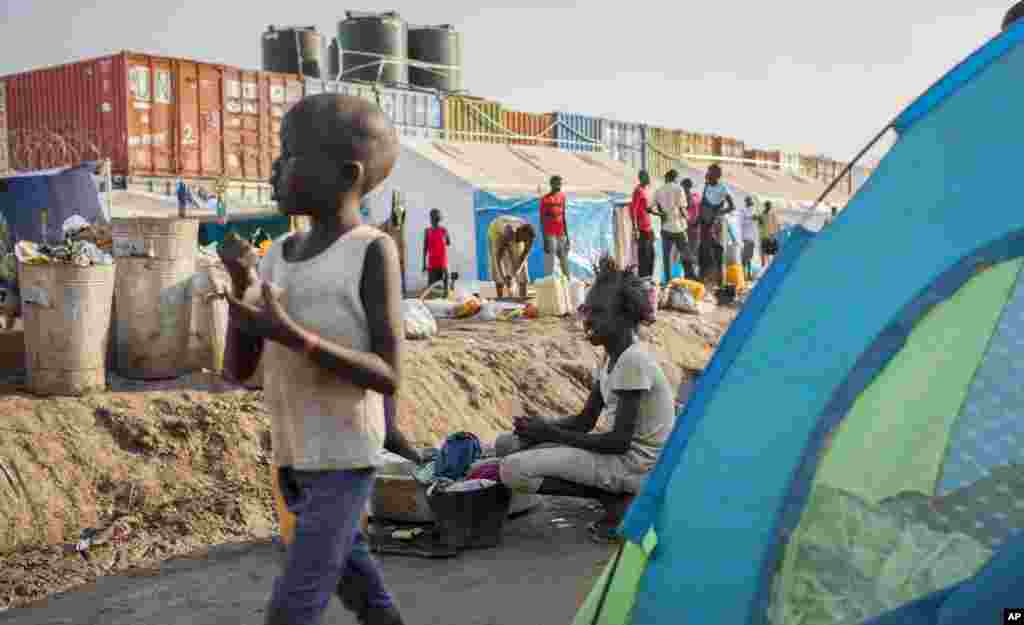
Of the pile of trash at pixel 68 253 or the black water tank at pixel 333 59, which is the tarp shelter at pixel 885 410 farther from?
the black water tank at pixel 333 59

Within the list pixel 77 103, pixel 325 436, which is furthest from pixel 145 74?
pixel 325 436

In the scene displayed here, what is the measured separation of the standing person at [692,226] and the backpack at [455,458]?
1155cm

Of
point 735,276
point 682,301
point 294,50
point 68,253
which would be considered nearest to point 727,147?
point 294,50

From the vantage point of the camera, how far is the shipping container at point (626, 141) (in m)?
30.0

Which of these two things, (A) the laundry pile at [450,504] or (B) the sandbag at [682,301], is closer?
(A) the laundry pile at [450,504]

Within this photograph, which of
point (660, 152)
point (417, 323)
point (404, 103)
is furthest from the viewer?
point (660, 152)

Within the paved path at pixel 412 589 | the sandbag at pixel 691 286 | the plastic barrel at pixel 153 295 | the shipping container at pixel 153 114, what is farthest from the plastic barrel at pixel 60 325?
the shipping container at pixel 153 114

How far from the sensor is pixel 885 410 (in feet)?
9.20

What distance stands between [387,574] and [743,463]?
241 centimetres

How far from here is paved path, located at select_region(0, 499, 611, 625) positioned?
427cm

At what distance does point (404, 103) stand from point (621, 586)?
2090cm

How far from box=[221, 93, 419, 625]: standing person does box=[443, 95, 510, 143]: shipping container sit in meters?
21.3

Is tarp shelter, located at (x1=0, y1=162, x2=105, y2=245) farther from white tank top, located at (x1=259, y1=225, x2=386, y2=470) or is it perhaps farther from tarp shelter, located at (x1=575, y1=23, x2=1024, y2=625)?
tarp shelter, located at (x1=575, y1=23, x2=1024, y2=625)

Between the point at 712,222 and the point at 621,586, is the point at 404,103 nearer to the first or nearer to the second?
the point at 712,222
